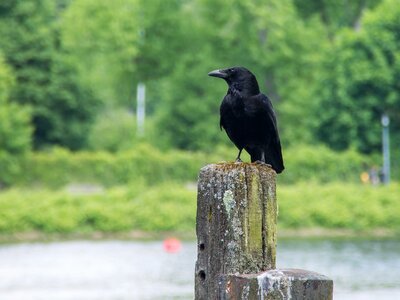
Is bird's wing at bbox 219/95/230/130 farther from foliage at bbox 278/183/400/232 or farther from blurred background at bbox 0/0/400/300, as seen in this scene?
foliage at bbox 278/183/400/232

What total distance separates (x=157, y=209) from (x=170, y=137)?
1112 inches

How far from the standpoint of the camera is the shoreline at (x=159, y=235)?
43469 mm

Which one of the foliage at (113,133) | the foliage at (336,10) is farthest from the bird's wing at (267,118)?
the foliage at (336,10)

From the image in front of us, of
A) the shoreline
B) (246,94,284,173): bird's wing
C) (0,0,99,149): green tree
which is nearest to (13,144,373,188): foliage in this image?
the shoreline

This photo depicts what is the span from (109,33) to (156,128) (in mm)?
7441

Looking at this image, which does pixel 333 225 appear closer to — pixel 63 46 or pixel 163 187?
pixel 163 187

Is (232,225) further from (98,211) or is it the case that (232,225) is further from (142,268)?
(98,211)

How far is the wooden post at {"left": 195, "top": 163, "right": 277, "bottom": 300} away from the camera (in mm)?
6781

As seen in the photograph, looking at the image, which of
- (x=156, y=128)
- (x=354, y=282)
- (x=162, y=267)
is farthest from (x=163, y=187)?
(x=156, y=128)

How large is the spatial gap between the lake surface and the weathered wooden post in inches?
742

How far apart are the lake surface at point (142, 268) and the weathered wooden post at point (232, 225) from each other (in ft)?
61.8

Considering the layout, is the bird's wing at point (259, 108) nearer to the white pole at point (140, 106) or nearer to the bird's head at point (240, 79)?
the bird's head at point (240, 79)

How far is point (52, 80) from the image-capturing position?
213ft

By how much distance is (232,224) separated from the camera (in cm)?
681
